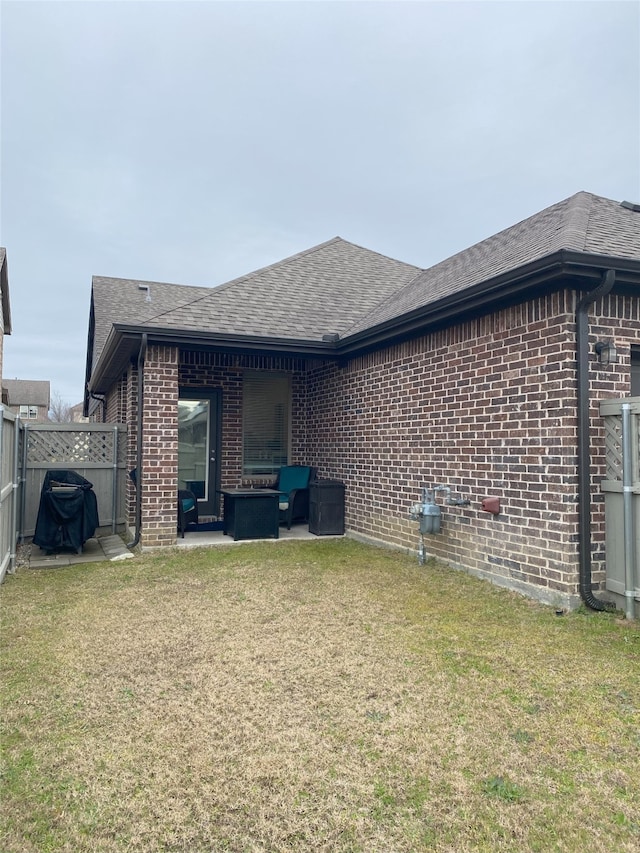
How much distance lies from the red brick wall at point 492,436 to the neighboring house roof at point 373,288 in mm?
303

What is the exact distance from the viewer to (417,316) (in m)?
5.91

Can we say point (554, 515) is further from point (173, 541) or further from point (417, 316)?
point (173, 541)

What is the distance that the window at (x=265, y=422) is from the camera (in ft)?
30.9

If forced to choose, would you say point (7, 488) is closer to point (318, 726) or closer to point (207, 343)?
point (207, 343)

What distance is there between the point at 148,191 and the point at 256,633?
2185 cm

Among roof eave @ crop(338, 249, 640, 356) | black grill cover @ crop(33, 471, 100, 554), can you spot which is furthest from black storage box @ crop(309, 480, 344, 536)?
black grill cover @ crop(33, 471, 100, 554)

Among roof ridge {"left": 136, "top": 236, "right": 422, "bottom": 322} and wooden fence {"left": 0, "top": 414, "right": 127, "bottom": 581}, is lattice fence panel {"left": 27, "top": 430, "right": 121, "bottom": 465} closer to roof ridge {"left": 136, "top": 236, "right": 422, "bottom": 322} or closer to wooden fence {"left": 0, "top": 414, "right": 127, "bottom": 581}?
wooden fence {"left": 0, "top": 414, "right": 127, "bottom": 581}

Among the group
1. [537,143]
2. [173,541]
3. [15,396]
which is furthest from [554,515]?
[15,396]

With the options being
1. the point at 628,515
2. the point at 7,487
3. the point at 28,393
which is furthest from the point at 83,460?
the point at 28,393

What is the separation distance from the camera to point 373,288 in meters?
9.80

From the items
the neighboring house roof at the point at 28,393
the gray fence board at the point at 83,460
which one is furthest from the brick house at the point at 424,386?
the neighboring house roof at the point at 28,393

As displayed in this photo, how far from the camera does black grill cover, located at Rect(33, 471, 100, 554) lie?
676 cm

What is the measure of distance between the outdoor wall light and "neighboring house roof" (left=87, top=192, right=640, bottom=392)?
508 mm

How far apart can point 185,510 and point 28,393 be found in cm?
5267
